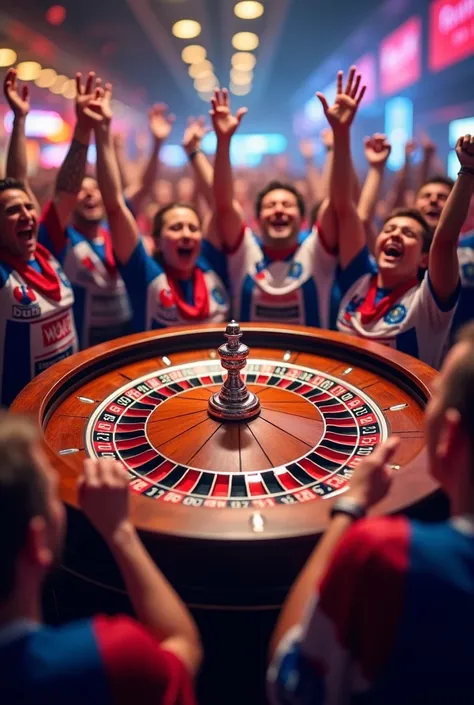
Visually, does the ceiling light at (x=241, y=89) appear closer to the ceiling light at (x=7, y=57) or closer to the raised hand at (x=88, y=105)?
the ceiling light at (x=7, y=57)

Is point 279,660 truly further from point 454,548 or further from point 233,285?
point 233,285

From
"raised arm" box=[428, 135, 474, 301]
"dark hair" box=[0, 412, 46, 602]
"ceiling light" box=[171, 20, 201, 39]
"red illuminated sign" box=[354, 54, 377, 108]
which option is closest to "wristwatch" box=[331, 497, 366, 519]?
"dark hair" box=[0, 412, 46, 602]

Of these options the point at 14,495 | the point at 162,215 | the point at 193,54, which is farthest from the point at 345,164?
the point at 193,54

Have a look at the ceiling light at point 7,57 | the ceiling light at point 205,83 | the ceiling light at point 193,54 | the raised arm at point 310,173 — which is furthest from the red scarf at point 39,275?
the ceiling light at point 205,83

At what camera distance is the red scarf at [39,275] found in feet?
9.05

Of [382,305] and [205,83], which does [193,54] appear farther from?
[382,305]

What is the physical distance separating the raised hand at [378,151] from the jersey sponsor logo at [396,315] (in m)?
1.35

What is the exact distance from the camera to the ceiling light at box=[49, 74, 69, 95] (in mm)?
11105

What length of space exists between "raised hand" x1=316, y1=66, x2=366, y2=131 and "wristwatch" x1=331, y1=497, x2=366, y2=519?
2.37m

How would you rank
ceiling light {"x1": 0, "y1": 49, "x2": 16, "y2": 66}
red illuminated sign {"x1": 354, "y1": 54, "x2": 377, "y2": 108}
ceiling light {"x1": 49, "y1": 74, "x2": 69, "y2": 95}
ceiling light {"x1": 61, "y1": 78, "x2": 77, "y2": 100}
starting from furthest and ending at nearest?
red illuminated sign {"x1": 354, "y1": 54, "x2": 377, "y2": 108}, ceiling light {"x1": 61, "y1": 78, "x2": 77, "y2": 100}, ceiling light {"x1": 49, "y1": 74, "x2": 69, "y2": 95}, ceiling light {"x1": 0, "y1": 49, "x2": 16, "y2": 66}

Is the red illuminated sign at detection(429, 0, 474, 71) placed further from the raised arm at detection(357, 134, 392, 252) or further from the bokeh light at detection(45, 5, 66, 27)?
the bokeh light at detection(45, 5, 66, 27)

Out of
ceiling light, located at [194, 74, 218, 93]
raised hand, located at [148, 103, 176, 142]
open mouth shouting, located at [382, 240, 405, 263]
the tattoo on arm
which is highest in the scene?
ceiling light, located at [194, 74, 218, 93]

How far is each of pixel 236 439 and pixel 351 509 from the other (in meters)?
0.76

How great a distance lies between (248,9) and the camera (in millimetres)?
7707
